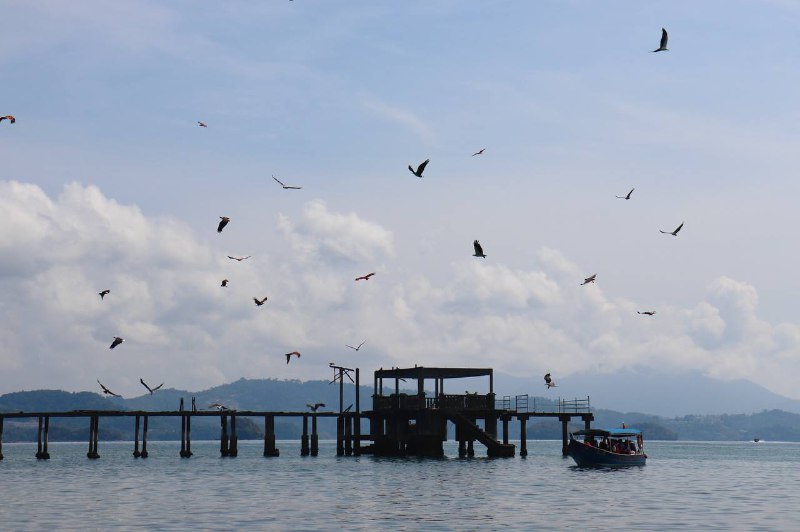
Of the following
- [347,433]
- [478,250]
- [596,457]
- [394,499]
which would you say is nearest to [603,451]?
[596,457]

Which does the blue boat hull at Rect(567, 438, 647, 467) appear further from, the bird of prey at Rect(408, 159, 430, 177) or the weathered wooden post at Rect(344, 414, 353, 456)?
the bird of prey at Rect(408, 159, 430, 177)

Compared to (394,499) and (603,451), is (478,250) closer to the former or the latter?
(394,499)

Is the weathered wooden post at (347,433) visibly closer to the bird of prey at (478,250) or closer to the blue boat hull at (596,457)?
the blue boat hull at (596,457)

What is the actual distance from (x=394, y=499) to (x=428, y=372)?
36.3 meters

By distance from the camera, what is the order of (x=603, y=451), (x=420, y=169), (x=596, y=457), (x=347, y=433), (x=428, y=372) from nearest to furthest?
(x=420, y=169)
(x=603, y=451)
(x=596, y=457)
(x=428, y=372)
(x=347, y=433)

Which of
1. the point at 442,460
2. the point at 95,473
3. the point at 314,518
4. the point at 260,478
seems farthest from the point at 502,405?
the point at 314,518

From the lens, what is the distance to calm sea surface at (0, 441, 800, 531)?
46.9 m

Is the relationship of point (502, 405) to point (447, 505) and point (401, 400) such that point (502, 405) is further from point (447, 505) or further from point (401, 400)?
point (447, 505)

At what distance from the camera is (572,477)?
78.6 meters

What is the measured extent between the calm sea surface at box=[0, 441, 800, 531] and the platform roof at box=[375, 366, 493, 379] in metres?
7.96

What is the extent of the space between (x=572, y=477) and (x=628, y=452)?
571 inches

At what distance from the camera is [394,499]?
188ft

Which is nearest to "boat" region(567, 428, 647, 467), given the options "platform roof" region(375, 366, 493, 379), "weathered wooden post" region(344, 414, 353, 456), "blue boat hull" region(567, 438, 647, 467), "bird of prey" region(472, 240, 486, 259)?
"blue boat hull" region(567, 438, 647, 467)

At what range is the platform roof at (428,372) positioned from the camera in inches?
3664
